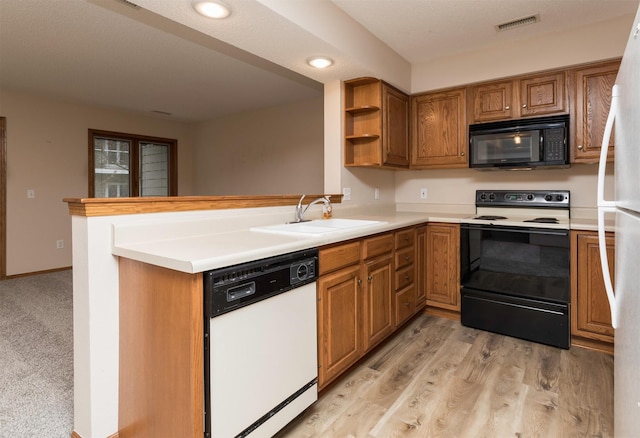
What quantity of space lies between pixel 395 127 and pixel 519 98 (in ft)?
3.21

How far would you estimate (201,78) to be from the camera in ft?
12.9

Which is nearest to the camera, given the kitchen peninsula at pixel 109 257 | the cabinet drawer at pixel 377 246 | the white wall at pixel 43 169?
the kitchen peninsula at pixel 109 257

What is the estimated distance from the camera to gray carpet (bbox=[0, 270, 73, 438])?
67.0 inches

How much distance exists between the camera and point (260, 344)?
1418mm

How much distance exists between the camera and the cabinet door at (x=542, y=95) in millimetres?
2734

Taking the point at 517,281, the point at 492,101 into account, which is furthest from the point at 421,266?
the point at 492,101

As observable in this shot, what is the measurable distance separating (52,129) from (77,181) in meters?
0.72

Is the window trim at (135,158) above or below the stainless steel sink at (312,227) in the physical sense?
above

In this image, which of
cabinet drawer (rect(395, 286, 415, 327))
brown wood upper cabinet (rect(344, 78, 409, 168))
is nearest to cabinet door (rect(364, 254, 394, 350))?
cabinet drawer (rect(395, 286, 415, 327))

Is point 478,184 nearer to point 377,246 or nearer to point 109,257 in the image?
point 377,246

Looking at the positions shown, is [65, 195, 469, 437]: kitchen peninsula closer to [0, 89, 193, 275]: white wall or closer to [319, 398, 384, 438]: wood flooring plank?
[319, 398, 384, 438]: wood flooring plank

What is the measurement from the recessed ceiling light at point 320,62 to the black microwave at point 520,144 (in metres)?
1.37

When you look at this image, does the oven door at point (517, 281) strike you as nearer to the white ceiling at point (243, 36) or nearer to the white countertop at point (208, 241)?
the white countertop at point (208, 241)

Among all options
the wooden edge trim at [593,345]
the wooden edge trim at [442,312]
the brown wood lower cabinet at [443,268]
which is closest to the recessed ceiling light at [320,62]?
the brown wood lower cabinet at [443,268]
